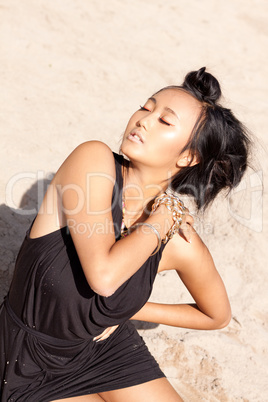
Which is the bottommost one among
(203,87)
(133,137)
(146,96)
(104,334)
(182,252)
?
(104,334)

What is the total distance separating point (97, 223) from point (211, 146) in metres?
0.65

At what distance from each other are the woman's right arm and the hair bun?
1.74ft

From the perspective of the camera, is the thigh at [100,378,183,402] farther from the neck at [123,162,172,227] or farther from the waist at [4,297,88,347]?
the neck at [123,162,172,227]

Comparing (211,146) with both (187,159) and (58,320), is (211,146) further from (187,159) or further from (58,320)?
(58,320)

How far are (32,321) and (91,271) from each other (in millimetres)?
411

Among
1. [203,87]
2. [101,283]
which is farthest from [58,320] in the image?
[203,87]

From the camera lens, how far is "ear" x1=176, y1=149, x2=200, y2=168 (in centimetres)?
218

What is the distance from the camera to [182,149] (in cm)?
213

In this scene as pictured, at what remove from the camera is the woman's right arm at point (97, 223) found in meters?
1.80

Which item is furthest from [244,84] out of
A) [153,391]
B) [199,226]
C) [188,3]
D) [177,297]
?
[153,391]

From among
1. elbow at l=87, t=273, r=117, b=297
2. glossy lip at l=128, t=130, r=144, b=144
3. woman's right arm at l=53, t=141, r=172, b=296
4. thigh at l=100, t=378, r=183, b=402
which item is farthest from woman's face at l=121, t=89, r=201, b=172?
thigh at l=100, t=378, r=183, b=402

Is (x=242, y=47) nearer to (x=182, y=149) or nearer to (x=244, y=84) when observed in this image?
(x=244, y=84)

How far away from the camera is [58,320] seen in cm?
200

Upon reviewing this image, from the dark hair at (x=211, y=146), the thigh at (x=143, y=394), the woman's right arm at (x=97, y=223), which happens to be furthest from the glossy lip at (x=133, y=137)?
the thigh at (x=143, y=394)
